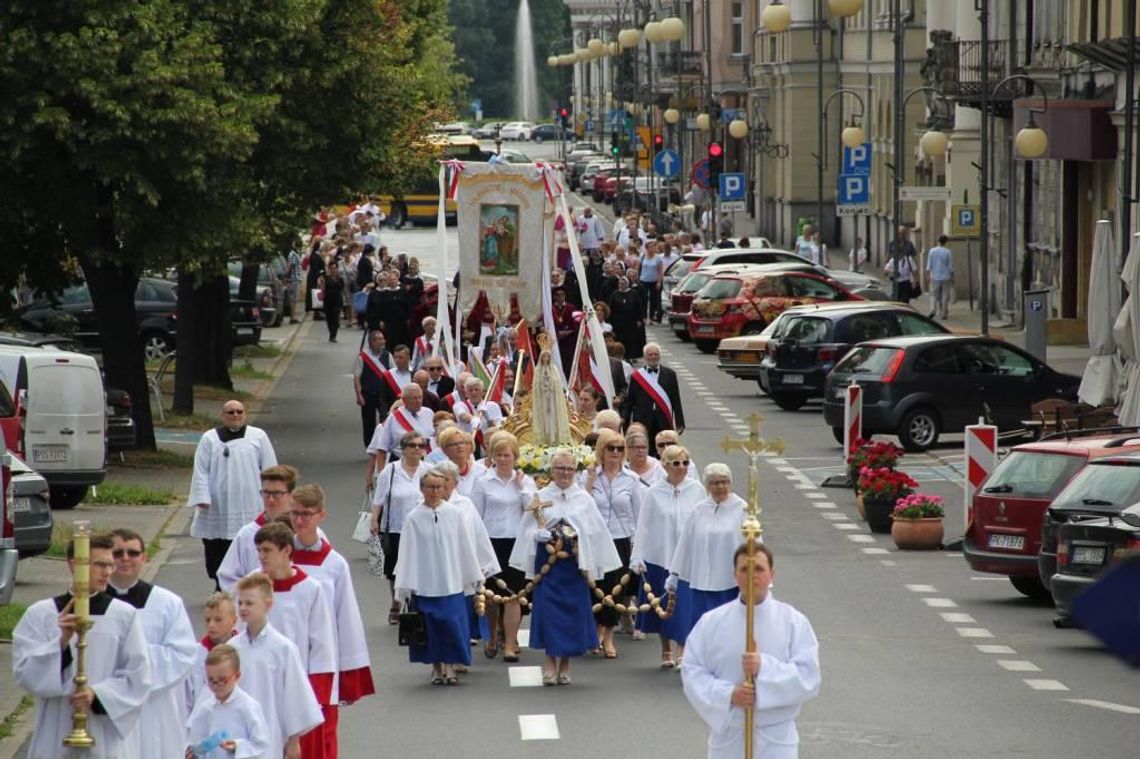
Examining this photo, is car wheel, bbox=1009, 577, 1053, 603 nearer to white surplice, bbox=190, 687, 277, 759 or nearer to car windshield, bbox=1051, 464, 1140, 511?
car windshield, bbox=1051, 464, 1140, 511

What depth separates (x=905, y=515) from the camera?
77.9 ft

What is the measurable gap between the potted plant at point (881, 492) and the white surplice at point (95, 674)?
48.7ft

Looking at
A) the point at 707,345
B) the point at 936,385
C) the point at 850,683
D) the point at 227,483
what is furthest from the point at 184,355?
the point at 850,683

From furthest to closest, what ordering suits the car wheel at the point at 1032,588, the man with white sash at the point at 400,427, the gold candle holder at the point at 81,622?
the man with white sash at the point at 400,427
the car wheel at the point at 1032,588
the gold candle holder at the point at 81,622

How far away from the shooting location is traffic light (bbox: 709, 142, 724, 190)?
201ft

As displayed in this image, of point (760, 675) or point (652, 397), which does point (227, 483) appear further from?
point (760, 675)

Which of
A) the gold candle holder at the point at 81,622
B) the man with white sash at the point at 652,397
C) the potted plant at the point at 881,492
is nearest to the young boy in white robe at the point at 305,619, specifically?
the gold candle holder at the point at 81,622

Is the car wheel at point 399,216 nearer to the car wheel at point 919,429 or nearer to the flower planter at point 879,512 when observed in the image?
the car wheel at point 919,429

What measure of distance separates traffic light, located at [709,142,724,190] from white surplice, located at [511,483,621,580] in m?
44.1

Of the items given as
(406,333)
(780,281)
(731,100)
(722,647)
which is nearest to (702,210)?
(731,100)

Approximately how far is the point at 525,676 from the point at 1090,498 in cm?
437

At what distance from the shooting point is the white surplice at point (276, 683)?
11.1 m

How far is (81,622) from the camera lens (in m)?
10.2

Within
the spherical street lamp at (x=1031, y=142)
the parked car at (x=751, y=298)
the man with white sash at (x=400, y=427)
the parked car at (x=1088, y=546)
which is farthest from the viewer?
the parked car at (x=751, y=298)
